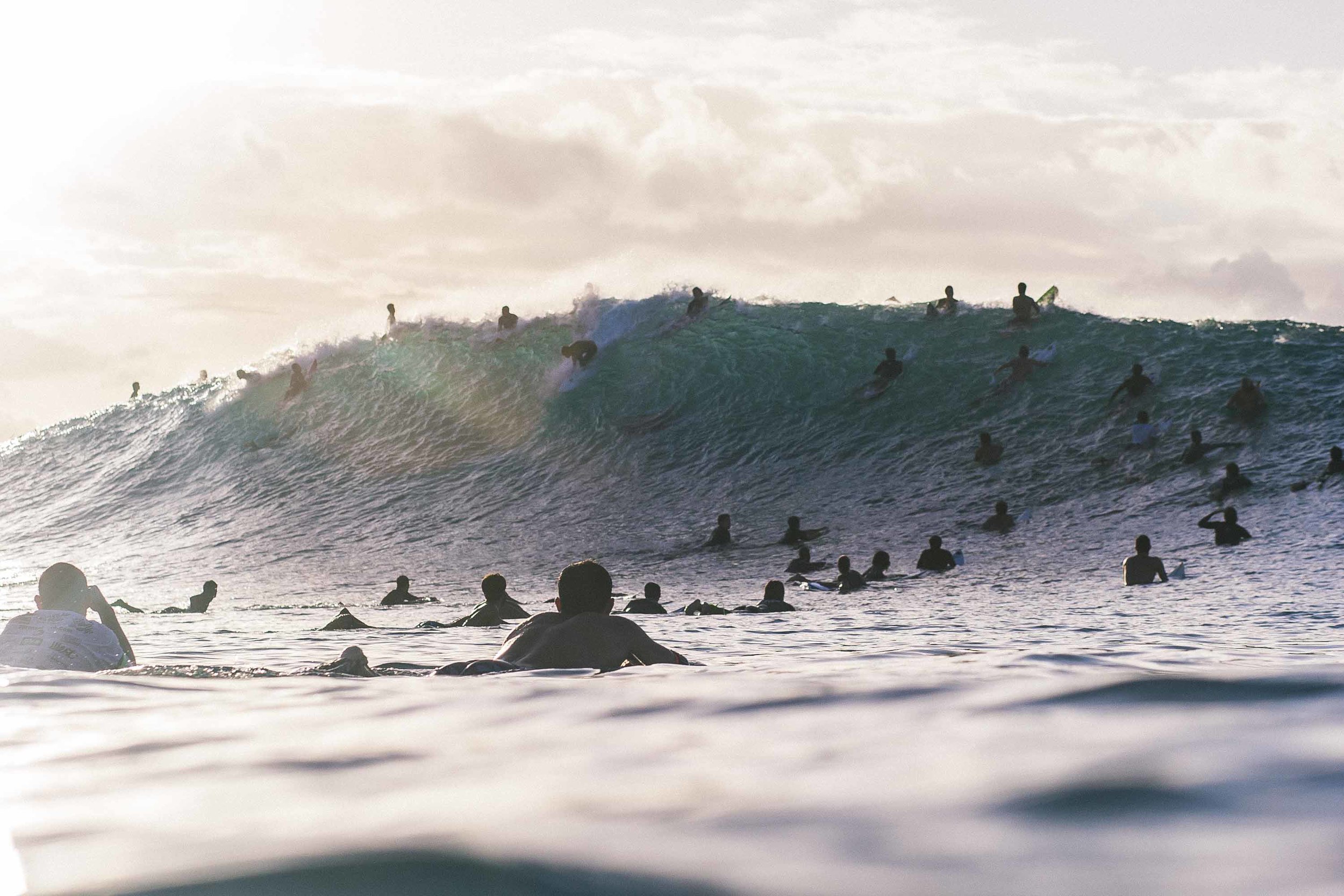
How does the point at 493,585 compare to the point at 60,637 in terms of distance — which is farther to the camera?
the point at 493,585

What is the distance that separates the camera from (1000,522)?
1680cm

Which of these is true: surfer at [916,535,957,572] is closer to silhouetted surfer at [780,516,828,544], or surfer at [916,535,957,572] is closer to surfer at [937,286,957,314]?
silhouetted surfer at [780,516,828,544]

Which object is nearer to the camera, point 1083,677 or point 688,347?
point 1083,677

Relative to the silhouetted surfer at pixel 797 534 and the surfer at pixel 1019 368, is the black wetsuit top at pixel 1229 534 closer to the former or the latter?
the silhouetted surfer at pixel 797 534

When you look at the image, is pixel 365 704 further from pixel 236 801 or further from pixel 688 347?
pixel 688 347

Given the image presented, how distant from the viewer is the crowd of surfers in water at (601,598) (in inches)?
187

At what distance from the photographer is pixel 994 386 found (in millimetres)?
21625

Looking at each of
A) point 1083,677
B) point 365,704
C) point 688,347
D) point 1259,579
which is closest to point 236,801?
point 365,704

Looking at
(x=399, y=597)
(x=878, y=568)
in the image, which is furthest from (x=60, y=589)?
(x=878, y=568)

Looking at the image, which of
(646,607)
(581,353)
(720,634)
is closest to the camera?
(720,634)

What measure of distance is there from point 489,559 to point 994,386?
385 inches

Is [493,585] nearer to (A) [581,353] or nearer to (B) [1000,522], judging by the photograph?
(B) [1000,522]

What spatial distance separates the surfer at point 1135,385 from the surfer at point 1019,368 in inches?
69.5

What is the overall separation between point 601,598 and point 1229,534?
11.6m
